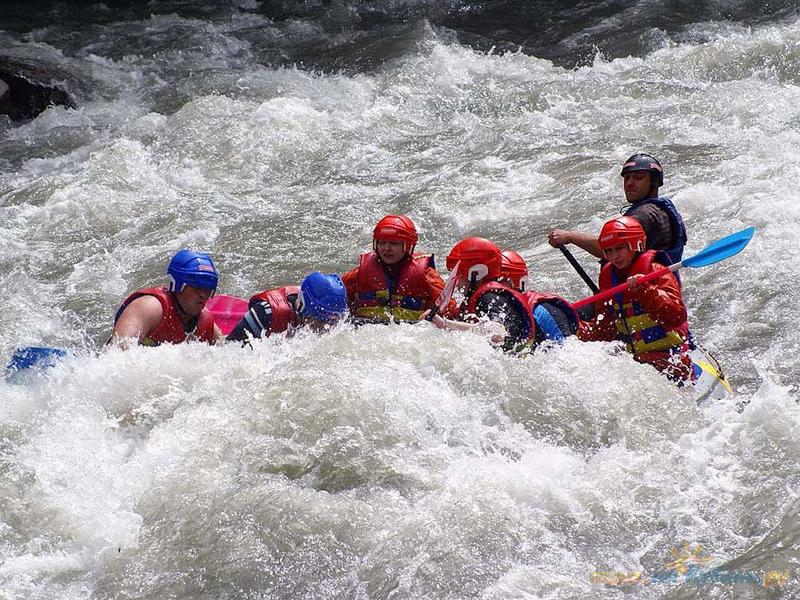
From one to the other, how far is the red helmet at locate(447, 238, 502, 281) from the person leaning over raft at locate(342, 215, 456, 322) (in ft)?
1.76

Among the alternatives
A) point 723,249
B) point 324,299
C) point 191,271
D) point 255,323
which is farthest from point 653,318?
point 191,271

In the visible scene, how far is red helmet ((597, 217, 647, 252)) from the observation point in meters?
5.63

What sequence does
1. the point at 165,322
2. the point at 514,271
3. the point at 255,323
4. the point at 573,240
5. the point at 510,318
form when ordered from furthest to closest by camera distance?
the point at 573,240 < the point at 255,323 < the point at 514,271 < the point at 165,322 < the point at 510,318

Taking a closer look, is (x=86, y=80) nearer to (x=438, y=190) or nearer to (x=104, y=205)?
(x=104, y=205)

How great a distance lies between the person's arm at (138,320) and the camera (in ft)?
17.5

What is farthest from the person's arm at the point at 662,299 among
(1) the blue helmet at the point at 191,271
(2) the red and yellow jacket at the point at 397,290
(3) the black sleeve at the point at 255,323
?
(1) the blue helmet at the point at 191,271

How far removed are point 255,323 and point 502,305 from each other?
1.38m

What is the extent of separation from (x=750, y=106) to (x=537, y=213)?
292 centimetres

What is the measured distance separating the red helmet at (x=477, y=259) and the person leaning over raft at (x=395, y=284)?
0.54 metres

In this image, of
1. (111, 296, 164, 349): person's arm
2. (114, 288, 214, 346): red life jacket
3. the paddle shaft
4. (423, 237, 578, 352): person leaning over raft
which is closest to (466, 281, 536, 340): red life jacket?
(423, 237, 578, 352): person leaning over raft

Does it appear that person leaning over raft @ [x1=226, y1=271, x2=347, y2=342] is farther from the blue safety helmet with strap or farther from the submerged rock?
the submerged rock

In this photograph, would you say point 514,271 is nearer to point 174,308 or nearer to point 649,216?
point 649,216

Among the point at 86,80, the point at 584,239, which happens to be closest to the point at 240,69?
the point at 86,80

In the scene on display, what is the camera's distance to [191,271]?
5.41 meters
